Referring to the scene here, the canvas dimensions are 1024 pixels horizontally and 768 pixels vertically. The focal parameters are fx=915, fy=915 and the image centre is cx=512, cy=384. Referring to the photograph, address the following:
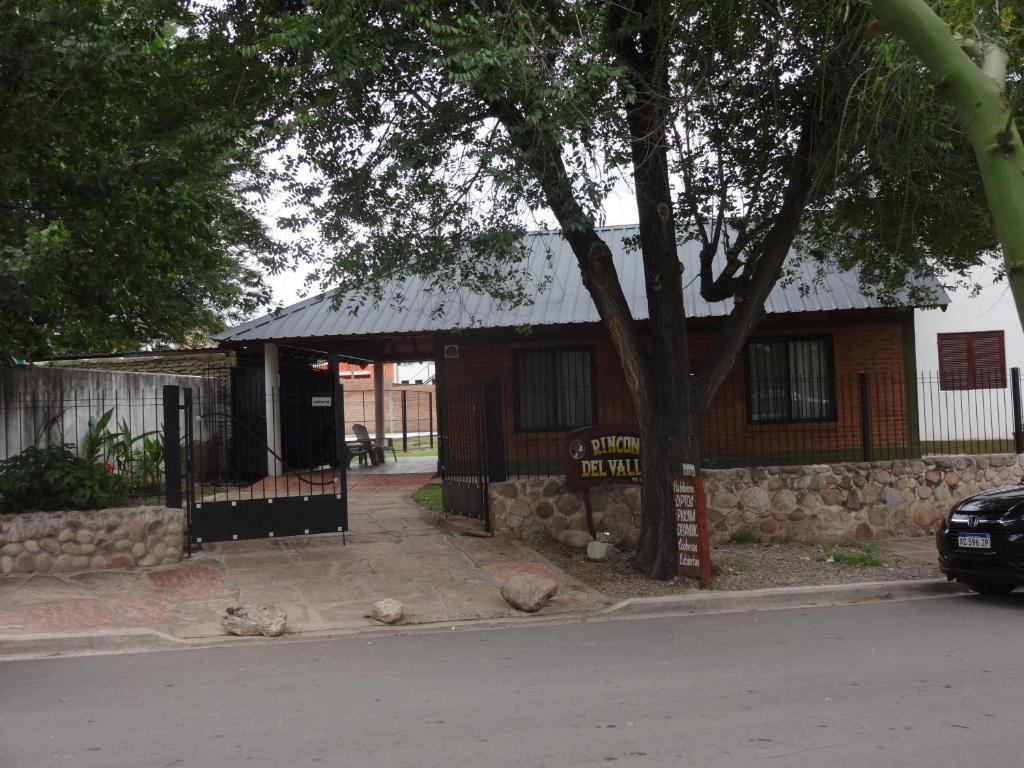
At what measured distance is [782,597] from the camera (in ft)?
31.2

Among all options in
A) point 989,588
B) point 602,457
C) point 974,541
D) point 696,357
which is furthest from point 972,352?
point 974,541

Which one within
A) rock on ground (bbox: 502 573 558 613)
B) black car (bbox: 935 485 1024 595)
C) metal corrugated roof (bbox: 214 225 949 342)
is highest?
metal corrugated roof (bbox: 214 225 949 342)

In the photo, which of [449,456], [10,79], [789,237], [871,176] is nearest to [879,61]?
[789,237]

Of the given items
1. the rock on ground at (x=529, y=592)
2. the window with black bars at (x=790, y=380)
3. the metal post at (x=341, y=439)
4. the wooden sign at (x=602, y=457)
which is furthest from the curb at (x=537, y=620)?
the window with black bars at (x=790, y=380)

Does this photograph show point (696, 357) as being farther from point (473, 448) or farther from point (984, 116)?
point (984, 116)

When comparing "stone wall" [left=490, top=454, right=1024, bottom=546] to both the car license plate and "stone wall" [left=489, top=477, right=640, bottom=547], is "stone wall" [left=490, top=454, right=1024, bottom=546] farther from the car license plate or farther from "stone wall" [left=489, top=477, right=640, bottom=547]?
the car license plate

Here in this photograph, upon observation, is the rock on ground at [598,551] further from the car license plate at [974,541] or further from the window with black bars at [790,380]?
the window with black bars at [790,380]

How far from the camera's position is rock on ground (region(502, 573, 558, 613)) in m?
8.88

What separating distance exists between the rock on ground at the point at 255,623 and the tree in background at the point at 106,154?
13.2ft

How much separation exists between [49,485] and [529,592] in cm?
577

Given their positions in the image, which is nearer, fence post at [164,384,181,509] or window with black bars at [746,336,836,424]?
fence post at [164,384,181,509]

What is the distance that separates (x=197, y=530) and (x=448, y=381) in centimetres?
745

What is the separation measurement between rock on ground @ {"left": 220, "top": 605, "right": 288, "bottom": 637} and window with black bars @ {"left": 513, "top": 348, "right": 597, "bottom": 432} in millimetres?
8790

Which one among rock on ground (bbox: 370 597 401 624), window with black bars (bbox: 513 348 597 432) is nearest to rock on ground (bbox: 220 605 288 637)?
rock on ground (bbox: 370 597 401 624)
